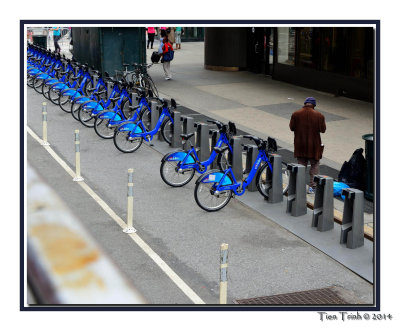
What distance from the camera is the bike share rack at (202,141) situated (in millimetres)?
13344

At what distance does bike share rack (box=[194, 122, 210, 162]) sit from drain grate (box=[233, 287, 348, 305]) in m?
5.74

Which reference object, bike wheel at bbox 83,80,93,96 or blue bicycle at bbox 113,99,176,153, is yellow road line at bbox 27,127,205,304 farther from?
bike wheel at bbox 83,80,93,96

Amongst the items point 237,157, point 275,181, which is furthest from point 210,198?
point 237,157

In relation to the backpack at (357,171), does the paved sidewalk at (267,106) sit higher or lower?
higher

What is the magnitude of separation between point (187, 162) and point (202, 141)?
1.83 metres

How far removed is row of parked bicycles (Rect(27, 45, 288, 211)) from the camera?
10.9 m

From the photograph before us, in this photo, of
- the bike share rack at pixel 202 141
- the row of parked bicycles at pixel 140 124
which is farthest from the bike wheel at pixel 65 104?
the bike share rack at pixel 202 141

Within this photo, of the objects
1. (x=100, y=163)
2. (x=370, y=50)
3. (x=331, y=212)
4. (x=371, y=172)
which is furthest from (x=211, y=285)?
(x=370, y=50)

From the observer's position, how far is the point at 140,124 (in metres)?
14.2

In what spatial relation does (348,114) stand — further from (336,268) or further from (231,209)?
(336,268)

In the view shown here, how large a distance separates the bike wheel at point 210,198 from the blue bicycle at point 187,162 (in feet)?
2.64

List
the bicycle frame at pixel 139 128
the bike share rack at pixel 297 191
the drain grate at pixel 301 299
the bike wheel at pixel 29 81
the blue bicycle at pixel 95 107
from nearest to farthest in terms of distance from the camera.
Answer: the drain grate at pixel 301 299 → the bike share rack at pixel 297 191 → the bicycle frame at pixel 139 128 → the blue bicycle at pixel 95 107 → the bike wheel at pixel 29 81

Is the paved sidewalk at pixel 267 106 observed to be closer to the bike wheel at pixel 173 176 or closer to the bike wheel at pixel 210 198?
the bike wheel at pixel 210 198

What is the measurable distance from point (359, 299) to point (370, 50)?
13.1m
